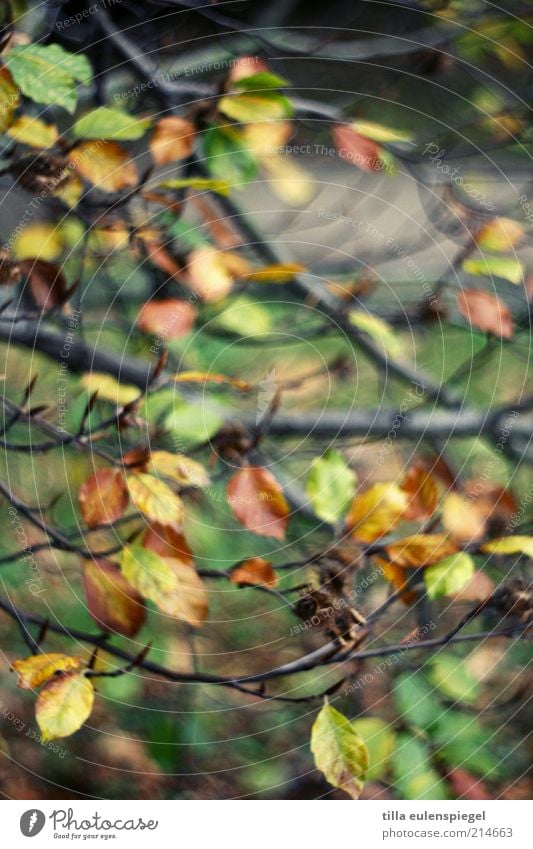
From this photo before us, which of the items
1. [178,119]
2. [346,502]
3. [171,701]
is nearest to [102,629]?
[171,701]

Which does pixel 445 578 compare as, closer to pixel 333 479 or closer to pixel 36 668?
pixel 333 479

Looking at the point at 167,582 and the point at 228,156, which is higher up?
the point at 228,156

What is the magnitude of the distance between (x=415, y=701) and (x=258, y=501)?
0.15 m

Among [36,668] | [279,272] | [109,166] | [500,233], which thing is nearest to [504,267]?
[500,233]

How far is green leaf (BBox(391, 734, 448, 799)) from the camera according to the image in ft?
1.49

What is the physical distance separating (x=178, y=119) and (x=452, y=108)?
0.16 metres

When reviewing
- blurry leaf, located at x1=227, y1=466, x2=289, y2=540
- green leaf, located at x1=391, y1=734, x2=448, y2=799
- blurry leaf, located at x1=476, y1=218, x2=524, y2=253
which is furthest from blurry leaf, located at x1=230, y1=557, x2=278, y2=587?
blurry leaf, located at x1=476, y1=218, x2=524, y2=253

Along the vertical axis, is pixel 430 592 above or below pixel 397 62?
below

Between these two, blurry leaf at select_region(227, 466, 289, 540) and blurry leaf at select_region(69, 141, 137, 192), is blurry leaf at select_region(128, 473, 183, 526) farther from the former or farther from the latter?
blurry leaf at select_region(69, 141, 137, 192)

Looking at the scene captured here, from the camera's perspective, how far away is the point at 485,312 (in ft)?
1.47

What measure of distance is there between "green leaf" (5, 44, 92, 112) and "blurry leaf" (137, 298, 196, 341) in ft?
0.42

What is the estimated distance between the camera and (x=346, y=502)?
1.47 ft

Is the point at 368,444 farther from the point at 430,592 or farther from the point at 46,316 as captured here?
the point at 46,316

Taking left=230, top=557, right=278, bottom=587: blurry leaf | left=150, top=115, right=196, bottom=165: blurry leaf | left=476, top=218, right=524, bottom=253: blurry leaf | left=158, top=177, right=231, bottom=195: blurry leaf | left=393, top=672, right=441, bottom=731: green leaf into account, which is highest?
left=150, top=115, right=196, bottom=165: blurry leaf
